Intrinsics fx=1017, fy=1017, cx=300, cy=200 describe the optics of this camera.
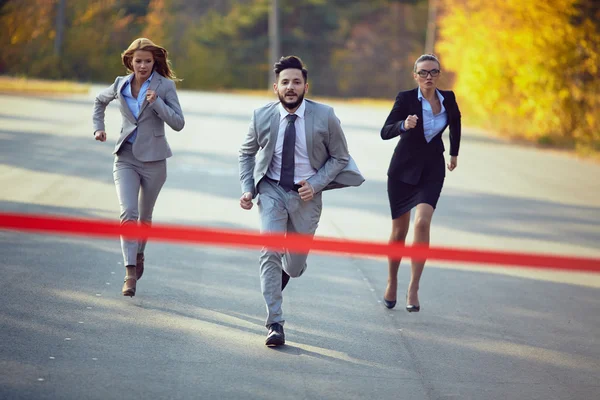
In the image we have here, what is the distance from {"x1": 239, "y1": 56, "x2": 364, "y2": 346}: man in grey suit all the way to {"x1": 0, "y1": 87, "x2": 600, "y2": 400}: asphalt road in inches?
19.9

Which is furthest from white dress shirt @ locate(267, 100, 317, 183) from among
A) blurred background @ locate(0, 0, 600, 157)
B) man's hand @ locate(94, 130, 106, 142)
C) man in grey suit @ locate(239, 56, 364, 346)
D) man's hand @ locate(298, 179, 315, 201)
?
blurred background @ locate(0, 0, 600, 157)

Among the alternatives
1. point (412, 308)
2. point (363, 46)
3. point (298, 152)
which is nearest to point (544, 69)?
point (412, 308)

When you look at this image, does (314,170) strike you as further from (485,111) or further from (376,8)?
(376,8)

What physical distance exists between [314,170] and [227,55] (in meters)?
64.7

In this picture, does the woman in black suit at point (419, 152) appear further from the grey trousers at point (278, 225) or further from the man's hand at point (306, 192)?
the man's hand at point (306, 192)

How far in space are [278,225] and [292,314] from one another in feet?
3.72

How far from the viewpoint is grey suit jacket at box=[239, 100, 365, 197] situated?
661 cm

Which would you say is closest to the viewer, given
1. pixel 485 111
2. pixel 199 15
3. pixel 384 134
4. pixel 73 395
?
pixel 73 395

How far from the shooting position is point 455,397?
18.6ft

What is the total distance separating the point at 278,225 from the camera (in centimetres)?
667

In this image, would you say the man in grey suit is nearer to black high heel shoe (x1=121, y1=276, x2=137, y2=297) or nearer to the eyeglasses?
the eyeglasses

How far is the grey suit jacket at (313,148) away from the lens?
6.61 meters

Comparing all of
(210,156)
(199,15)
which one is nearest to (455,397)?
(210,156)

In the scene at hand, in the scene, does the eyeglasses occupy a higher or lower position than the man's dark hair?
lower
